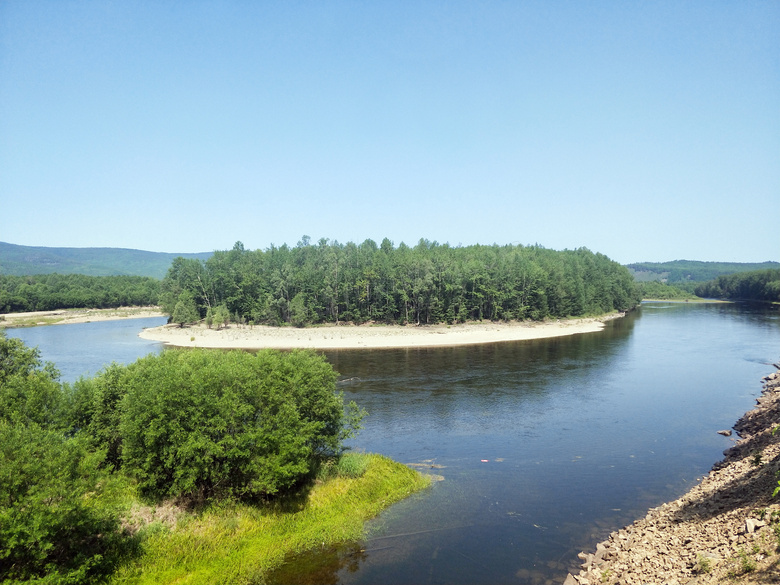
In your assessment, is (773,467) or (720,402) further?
(720,402)

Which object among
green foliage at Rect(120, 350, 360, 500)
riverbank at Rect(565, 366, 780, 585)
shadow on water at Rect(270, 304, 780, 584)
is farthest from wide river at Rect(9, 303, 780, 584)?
green foliage at Rect(120, 350, 360, 500)

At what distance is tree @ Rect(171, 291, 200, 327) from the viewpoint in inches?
4149

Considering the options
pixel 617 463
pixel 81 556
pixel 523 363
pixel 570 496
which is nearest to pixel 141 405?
pixel 81 556

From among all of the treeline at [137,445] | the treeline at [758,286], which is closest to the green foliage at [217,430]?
the treeline at [137,445]

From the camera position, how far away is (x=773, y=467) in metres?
22.0

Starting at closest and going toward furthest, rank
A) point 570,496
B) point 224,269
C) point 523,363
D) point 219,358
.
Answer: point 570,496, point 219,358, point 523,363, point 224,269

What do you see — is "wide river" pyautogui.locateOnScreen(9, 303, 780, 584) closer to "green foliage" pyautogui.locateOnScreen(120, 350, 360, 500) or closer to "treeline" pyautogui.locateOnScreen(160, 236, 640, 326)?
"green foliage" pyautogui.locateOnScreen(120, 350, 360, 500)

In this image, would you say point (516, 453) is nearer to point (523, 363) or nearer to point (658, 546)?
point (658, 546)

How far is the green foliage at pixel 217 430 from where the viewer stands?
21.9m

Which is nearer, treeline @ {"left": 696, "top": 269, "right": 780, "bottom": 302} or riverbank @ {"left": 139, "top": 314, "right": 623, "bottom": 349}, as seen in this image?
riverbank @ {"left": 139, "top": 314, "right": 623, "bottom": 349}

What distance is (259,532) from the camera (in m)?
21.7

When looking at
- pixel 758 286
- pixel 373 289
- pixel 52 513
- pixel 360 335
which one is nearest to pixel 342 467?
pixel 52 513

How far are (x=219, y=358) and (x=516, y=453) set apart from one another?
20115mm

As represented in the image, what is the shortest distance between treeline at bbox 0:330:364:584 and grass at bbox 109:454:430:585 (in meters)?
0.77
